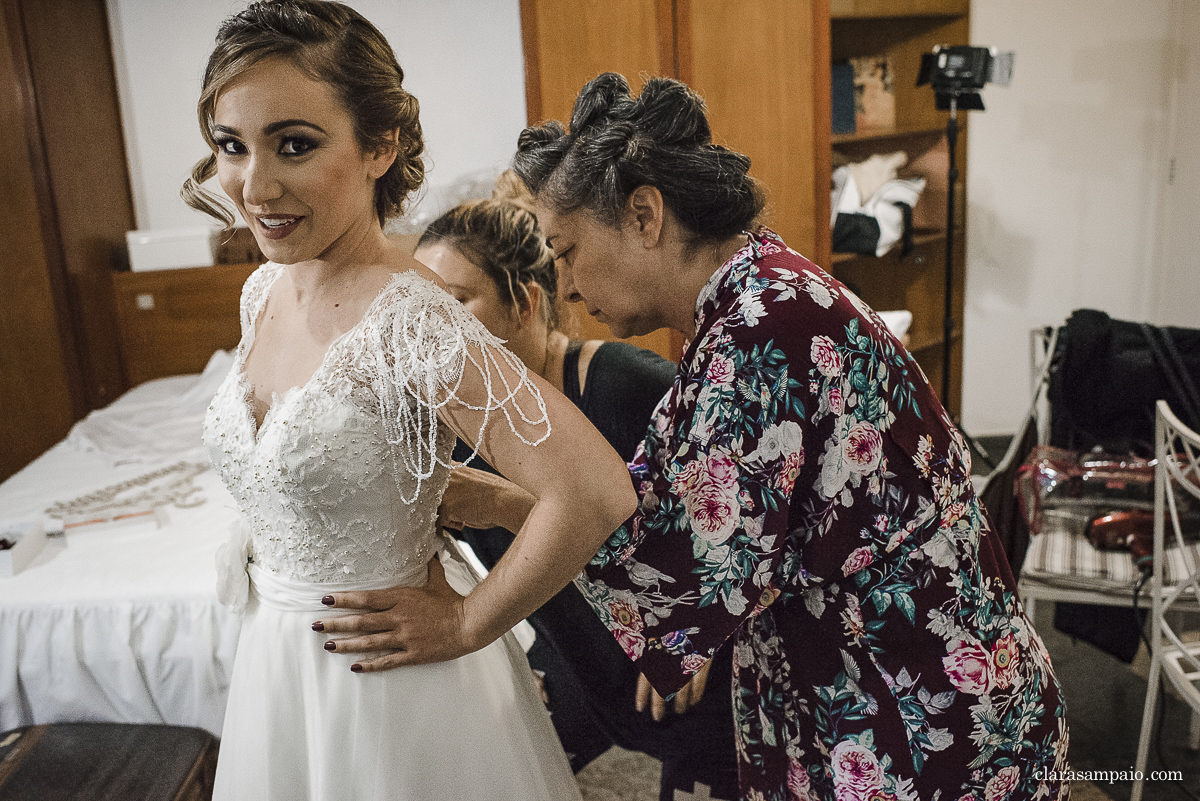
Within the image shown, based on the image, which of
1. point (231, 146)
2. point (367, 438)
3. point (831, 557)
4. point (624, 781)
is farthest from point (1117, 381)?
point (231, 146)

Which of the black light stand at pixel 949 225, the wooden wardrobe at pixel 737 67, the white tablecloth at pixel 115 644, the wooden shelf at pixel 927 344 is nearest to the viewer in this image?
the white tablecloth at pixel 115 644

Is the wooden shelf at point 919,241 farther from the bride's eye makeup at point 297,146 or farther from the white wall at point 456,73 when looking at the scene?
the bride's eye makeup at point 297,146

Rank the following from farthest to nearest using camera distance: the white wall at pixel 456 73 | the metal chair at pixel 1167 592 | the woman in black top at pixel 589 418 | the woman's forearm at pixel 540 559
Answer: the white wall at pixel 456 73
the metal chair at pixel 1167 592
the woman in black top at pixel 589 418
the woman's forearm at pixel 540 559

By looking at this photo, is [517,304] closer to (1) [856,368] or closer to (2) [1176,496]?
(1) [856,368]

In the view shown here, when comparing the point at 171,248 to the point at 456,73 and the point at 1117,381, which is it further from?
the point at 1117,381

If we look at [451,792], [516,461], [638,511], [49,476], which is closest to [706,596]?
[638,511]

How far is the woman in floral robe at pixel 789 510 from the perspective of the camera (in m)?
0.93

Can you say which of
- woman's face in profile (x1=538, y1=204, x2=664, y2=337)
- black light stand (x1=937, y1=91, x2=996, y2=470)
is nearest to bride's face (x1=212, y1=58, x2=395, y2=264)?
woman's face in profile (x1=538, y1=204, x2=664, y2=337)

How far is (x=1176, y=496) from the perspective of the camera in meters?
2.18

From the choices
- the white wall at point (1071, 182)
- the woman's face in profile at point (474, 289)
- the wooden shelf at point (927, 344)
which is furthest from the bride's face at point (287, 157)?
the white wall at point (1071, 182)

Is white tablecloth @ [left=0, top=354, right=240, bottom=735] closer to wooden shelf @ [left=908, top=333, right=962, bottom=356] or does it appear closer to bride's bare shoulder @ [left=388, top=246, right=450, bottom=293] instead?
bride's bare shoulder @ [left=388, top=246, right=450, bottom=293]

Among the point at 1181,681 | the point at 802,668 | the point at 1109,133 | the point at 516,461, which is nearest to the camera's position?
the point at 516,461

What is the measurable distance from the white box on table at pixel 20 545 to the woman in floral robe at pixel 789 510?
4.96 ft

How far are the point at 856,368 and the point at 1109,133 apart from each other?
4407 mm
